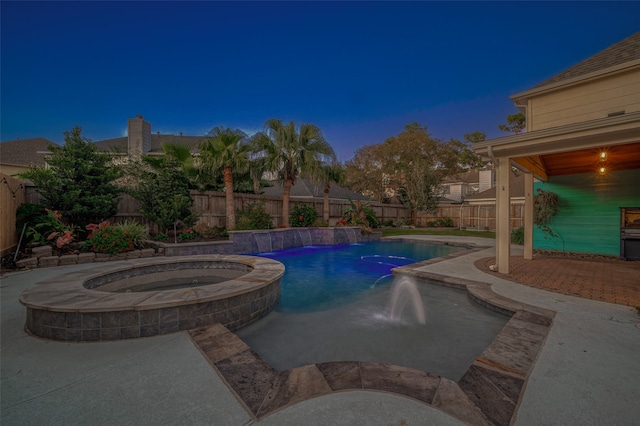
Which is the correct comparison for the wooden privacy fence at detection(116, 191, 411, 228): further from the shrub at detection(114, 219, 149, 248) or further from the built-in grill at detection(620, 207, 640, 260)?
the built-in grill at detection(620, 207, 640, 260)

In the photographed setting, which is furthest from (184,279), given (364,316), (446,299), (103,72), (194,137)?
(194,137)

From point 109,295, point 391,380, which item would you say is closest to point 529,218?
point 391,380

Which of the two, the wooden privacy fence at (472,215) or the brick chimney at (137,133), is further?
the wooden privacy fence at (472,215)

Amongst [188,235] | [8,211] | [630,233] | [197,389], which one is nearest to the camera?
[197,389]

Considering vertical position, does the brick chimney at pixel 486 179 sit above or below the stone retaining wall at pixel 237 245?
above

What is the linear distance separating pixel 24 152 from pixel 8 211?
45.0ft

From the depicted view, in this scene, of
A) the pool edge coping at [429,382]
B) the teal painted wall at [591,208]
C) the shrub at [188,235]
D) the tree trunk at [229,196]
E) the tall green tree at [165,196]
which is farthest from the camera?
the tree trunk at [229,196]

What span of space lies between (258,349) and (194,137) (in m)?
24.0

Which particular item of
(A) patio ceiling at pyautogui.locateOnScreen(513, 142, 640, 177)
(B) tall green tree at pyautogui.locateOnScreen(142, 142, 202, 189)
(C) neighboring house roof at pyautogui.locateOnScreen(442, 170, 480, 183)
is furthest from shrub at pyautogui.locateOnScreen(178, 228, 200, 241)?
(C) neighboring house roof at pyautogui.locateOnScreen(442, 170, 480, 183)

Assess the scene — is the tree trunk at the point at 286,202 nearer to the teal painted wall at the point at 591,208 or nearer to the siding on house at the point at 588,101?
the siding on house at the point at 588,101

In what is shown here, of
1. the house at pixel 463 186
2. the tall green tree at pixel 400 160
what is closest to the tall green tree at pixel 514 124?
the tall green tree at pixel 400 160

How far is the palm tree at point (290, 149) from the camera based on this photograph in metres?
11.8

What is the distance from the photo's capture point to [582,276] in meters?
5.88

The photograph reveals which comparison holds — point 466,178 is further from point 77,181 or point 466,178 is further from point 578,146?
point 77,181
